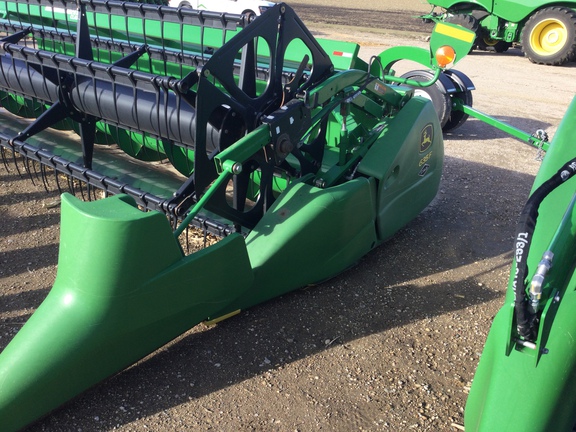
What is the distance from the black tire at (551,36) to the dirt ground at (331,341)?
25.5ft

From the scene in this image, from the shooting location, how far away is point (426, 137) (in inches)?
158

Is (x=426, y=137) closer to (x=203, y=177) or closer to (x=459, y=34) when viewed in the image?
(x=459, y=34)

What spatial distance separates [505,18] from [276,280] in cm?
1044

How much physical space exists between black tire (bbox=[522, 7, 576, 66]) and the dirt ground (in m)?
7.78

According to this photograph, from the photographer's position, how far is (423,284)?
3.71 metres

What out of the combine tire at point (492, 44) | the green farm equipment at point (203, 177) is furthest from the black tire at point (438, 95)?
the combine tire at point (492, 44)

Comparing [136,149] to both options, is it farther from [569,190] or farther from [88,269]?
[569,190]

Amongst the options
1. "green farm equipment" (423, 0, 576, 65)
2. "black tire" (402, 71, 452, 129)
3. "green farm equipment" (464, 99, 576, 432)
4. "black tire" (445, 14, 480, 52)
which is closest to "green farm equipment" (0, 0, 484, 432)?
"black tire" (402, 71, 452, 129)

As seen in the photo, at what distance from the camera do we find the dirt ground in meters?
2.63

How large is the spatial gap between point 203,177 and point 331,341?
1.08 metres

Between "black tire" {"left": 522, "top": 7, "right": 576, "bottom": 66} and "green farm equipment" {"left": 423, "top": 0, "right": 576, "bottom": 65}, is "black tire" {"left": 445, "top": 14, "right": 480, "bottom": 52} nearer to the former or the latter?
"green farm equipment" {"left": 423, "top": 0, "right": 576, "bottom": 65}

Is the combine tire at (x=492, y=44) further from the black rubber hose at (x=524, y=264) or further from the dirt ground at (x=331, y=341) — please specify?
the black rubber hose at (x=524, y=264)

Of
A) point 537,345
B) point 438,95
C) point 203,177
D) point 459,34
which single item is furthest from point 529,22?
point 537,345

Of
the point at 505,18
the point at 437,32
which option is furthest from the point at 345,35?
the point at 437,32
